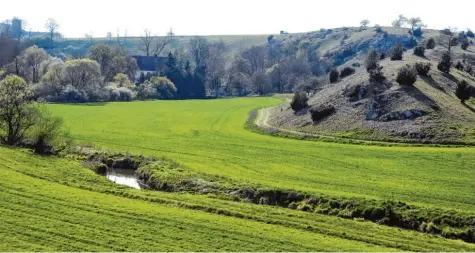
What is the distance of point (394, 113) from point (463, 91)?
11602mm

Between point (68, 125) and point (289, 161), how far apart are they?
122 feet

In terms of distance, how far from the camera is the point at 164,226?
25.8m

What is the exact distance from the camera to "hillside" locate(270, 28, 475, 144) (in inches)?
2057

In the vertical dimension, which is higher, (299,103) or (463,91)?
(463,91)

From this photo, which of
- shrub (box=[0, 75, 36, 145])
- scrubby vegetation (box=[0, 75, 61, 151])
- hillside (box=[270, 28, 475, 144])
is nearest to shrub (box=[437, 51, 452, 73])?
hillside (box=[270, 28, 475, 144])

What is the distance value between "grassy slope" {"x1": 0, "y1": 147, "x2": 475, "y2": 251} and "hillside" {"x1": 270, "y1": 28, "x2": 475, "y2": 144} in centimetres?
2755

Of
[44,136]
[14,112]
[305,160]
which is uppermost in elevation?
[14,112]

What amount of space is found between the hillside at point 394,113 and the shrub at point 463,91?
25.4 inches

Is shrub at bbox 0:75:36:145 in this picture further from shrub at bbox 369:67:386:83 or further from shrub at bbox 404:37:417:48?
shrub at bbox 404:37:417:48

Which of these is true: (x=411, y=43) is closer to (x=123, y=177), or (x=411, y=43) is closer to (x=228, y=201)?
(x=123, y=177)

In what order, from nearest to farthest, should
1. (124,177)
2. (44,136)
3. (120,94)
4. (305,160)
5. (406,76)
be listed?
(124,177)
(305,160)
(44,136)
(406,76)
(120,94)

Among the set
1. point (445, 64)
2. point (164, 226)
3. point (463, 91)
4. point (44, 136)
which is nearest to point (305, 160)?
point (164, 226)

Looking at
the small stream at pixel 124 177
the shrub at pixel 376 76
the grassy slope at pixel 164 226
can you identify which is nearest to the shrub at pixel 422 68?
the shrub at pixel 376 76

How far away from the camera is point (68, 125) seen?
68.5m
